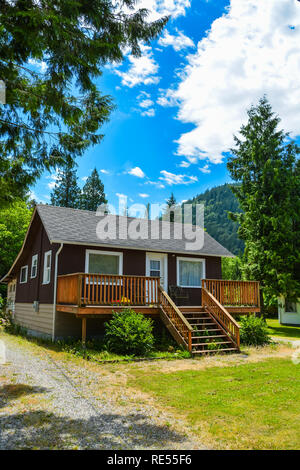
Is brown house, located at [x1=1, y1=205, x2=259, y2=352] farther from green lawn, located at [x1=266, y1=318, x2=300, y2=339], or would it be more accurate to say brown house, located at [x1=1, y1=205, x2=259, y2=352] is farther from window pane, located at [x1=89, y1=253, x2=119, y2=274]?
green lawn, located at [x1=266, y1=318, x2=300, y2=339]

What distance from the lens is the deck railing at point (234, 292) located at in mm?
13125

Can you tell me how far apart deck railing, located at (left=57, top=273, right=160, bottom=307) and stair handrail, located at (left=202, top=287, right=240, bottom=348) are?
204 cm

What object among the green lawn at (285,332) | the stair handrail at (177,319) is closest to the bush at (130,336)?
the stair handrail at (177,319)

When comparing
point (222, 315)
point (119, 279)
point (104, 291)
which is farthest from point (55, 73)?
point (222, 315)

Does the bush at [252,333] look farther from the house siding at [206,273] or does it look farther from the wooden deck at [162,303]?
the house siding at [206,273]

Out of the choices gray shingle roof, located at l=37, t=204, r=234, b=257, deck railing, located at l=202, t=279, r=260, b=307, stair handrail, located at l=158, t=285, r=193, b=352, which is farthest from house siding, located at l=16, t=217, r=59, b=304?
deck railing, located at l=202, t=279, r=260, b=307

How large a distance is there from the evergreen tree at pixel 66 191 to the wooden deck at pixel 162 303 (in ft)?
95.6

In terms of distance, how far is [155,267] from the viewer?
14883 millimetres

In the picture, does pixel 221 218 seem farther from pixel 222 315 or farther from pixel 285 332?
pixel 222 315

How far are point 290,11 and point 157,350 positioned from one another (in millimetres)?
9335

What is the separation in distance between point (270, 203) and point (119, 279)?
40.1ft

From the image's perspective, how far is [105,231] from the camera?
14867 millimetres

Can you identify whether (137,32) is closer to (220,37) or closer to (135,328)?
(220,37)

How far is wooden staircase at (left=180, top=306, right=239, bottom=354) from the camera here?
10586 mm
